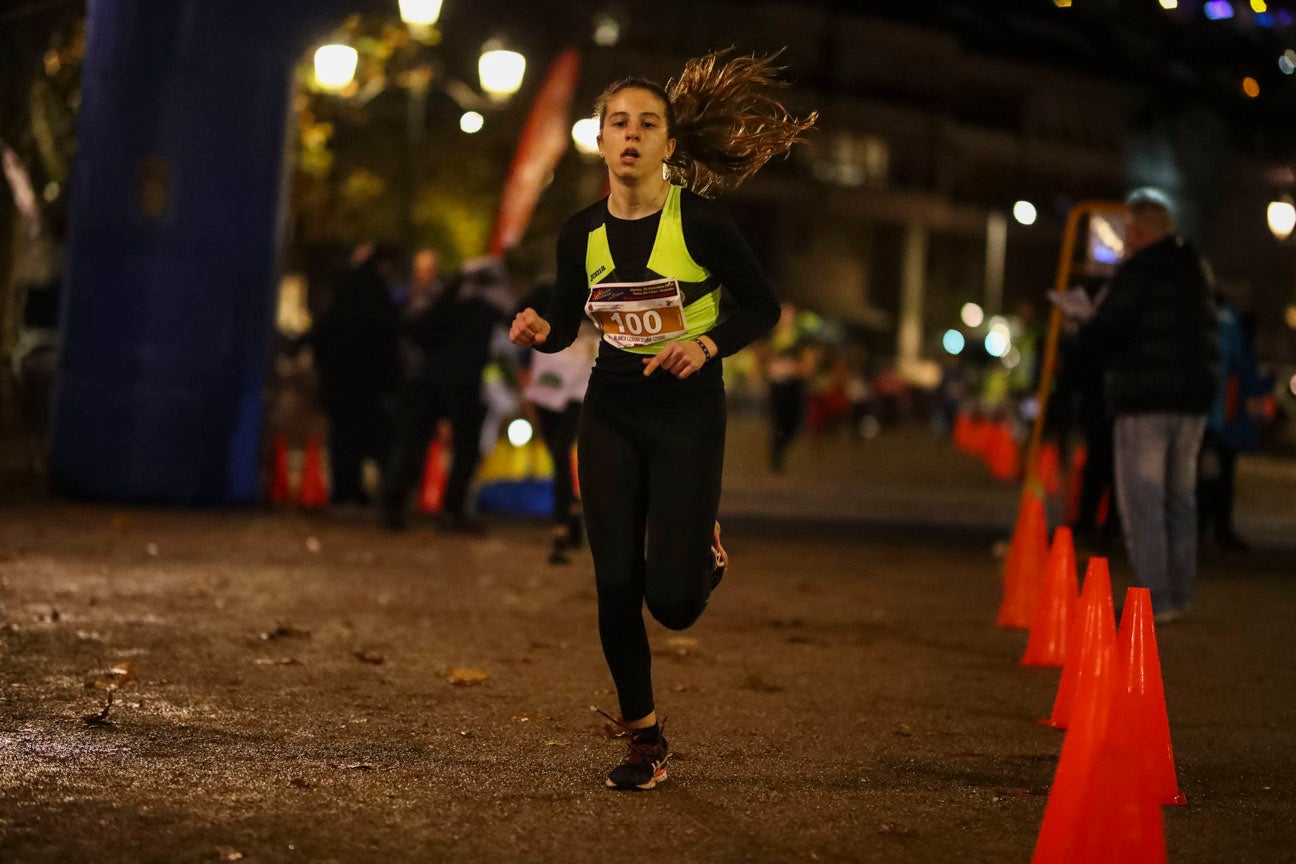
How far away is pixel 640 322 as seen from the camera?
5508mm

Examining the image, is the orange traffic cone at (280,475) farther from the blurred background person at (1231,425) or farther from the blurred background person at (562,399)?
the blurred background person at (1231,425)

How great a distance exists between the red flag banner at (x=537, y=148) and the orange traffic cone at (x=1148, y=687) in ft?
35.8

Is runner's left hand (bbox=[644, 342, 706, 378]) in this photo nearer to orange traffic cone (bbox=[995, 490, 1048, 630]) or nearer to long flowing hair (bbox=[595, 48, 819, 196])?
long flowing hair (bbox=[595, 48, 819, 196])

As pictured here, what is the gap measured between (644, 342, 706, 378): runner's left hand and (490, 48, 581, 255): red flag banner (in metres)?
10.8

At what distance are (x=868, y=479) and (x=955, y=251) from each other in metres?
63.8

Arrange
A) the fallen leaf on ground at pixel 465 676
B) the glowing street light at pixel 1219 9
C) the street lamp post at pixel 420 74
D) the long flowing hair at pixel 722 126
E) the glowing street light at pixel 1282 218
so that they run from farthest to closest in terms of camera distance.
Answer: the glowing street light at pixel 1282 218
the glowing street light at pixel 1219 9
the street lamp post at pixel 420 74
the fallen leaf on ground at pixel 465 676
the long flowing hair at pixel 722 126

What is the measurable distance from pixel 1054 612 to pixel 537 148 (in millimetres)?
9283

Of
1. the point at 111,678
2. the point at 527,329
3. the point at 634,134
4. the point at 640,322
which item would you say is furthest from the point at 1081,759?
the point at 111,678

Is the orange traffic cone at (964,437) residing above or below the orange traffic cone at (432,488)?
above

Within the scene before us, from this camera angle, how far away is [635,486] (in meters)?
5.51

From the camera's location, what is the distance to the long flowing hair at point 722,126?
229 inches

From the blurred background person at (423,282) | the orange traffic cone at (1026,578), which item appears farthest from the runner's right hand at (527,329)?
the blurred background person at (423,282)

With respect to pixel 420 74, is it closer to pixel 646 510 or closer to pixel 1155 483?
pixel 1155 483

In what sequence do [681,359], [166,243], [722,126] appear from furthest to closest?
[166,243] → [722,126] → [681,359]
